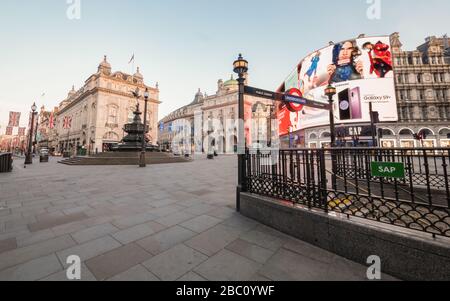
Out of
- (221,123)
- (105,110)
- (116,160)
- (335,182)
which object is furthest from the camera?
(221,123)

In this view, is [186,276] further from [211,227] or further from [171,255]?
[211,227]

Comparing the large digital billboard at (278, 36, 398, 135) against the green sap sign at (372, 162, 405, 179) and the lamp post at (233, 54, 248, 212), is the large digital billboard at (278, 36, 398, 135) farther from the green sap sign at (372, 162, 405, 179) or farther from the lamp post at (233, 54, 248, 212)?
the green sap sign at (372, 162, 405, 179)

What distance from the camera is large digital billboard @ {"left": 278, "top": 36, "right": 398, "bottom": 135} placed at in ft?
96.0

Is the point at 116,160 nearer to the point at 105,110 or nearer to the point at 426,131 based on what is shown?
the point at 105,110

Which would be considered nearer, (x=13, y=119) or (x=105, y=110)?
(x=13, y=119)

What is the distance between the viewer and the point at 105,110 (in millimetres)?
40844

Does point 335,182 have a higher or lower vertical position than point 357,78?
lower

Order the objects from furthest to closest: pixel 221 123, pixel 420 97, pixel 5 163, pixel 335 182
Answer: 1. pixel 221 123
2. pixel 420 97
3. pixel 5 163
4. pixel 335 182

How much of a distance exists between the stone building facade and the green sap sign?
3667 centimetres

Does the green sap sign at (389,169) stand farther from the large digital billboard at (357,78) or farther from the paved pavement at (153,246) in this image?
the large digital billboard at (357,78)

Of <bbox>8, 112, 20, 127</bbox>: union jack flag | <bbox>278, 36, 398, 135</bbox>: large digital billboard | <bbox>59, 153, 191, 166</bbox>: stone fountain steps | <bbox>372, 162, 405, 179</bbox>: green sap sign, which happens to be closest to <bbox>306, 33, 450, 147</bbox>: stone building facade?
<bbox>278, 36, 398, 135</bbox>: large digital billboard

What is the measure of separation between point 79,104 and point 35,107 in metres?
39.1

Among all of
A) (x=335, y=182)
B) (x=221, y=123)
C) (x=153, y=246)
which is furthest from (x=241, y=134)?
(x=221, y=123)

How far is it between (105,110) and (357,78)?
166ft
